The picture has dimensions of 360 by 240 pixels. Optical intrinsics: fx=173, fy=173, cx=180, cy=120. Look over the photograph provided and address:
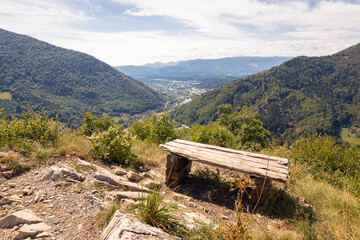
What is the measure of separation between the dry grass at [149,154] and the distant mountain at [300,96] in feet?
298

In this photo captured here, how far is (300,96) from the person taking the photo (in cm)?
12412

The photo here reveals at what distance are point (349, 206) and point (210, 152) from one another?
2.98 m

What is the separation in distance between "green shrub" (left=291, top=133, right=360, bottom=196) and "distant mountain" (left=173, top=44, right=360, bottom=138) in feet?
290

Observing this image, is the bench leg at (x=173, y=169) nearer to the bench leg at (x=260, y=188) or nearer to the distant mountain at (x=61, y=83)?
the bench leg at (x=260, y=188)

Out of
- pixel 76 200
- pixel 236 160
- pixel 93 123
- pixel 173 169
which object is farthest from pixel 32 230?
pixel 93 123

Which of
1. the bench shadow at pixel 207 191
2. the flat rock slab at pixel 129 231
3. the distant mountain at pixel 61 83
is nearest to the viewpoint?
the flat rock slab at pixel 129 231

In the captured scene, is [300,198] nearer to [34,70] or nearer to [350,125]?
[350,125]

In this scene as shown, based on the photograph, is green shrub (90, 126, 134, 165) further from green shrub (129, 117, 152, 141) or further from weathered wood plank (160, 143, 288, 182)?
green shrub (129, 117, 152, 141)

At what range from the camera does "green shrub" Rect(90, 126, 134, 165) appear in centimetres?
523

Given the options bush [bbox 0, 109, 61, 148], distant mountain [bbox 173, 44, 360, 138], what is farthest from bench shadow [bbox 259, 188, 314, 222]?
distant mountain [bbox 173, 44, 360, 138]

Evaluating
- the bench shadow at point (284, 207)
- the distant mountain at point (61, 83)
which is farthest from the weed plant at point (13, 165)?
the distant mountain at point (61, 83)

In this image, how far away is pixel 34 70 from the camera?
131 metres

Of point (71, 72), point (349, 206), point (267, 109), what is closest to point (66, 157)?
point (349, 206)

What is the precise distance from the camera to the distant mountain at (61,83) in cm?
10125
